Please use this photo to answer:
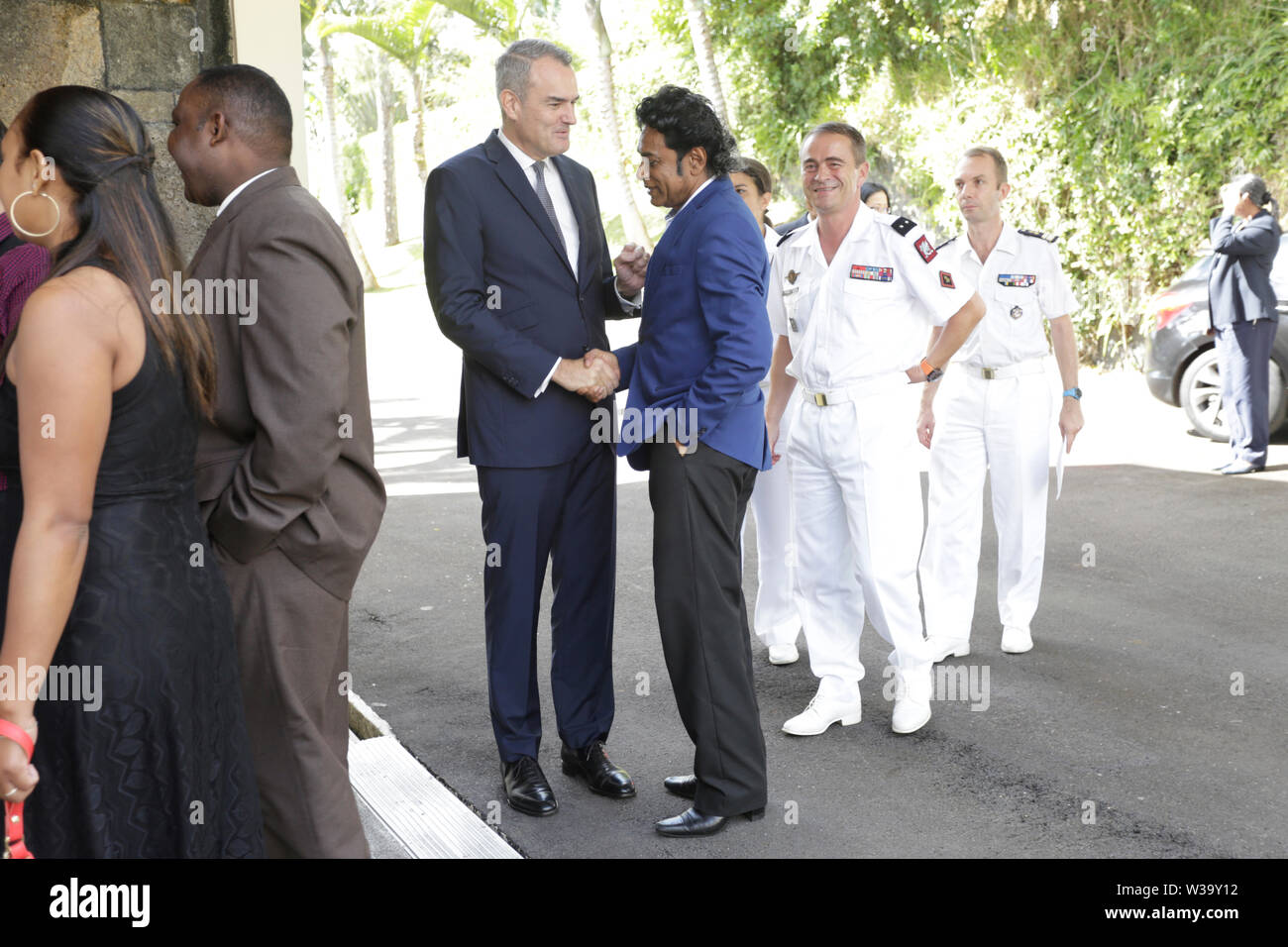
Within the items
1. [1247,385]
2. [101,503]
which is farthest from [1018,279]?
[1247,385]

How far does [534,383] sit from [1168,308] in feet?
28.5

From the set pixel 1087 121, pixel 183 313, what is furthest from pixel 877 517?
pixel 1087 121

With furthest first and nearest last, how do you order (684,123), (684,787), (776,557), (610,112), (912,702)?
(610,112) → (776,557) → (912,702) → (684,787) → (684,123)

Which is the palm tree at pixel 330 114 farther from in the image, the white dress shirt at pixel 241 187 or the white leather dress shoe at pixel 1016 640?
the white dress shirt at pixel 241 187

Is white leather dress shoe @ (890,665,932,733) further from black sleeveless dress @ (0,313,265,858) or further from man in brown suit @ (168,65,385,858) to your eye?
black sleeveless dress @ (0,313,265,858)

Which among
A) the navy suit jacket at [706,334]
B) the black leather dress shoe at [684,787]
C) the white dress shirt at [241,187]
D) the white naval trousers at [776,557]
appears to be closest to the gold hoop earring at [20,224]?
the white dress shirt at [241,187]

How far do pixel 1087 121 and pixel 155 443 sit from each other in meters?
14.2

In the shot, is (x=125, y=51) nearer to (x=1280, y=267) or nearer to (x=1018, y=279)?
(x=1018, y=279)

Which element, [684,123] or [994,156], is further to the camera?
[994,156]

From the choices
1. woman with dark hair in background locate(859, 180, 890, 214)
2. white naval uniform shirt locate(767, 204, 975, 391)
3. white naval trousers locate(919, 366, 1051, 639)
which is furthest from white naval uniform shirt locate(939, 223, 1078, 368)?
woman with dark hair in background locate(859, 180, 890, 214)

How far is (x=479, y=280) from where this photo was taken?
13.7ft

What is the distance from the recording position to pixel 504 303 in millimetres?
4215

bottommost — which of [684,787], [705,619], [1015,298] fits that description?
[684,787]

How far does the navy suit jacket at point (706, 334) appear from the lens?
396cm
